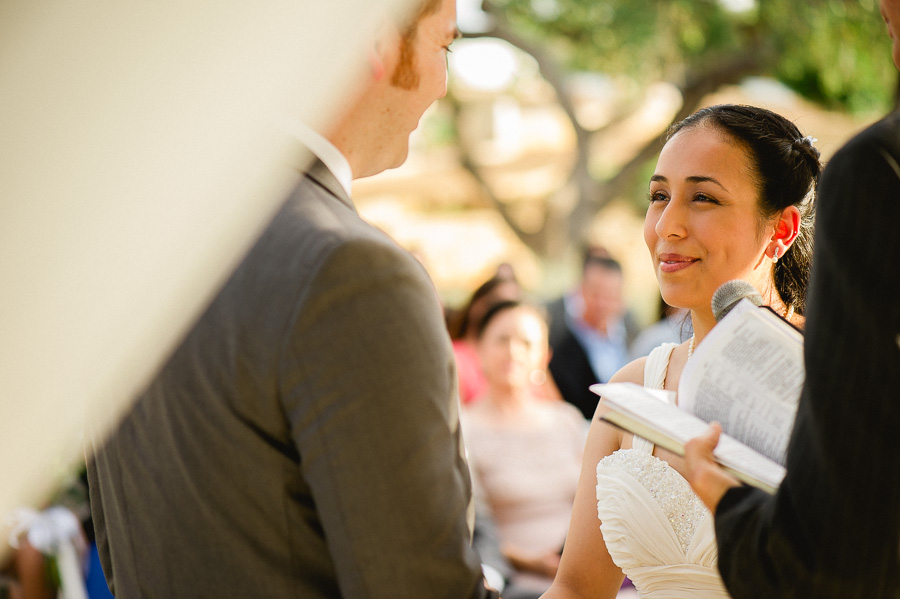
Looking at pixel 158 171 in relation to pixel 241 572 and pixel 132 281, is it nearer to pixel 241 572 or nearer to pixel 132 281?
pixel 132 281

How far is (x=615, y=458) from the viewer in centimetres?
212

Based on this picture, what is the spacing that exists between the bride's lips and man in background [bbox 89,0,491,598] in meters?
1.03

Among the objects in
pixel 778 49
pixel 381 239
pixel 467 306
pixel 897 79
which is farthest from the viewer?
pixel 778 49

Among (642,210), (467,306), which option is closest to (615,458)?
(467,306)

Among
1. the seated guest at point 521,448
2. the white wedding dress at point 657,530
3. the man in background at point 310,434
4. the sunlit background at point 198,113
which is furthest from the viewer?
the seated guest at point 521,448

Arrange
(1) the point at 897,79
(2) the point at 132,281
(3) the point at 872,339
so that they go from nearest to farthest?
(3) the point at 872,339 → (2) the point at 132,281 → (1) the point at 897,79

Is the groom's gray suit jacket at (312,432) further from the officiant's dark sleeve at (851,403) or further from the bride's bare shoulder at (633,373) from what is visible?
the bride's bare shoulder at (633,373)

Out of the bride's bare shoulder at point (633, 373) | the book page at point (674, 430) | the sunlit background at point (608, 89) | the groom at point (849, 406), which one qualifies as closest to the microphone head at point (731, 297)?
the book page at point (674, 430)

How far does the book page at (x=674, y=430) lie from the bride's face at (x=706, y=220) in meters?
0.80

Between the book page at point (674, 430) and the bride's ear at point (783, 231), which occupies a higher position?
the bride's ear at point (783, 231)

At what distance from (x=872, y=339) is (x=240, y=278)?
0.91m

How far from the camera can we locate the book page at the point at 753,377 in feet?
4.14

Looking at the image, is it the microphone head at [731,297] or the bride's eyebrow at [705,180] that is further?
the bride's eyebrow at [705,180]

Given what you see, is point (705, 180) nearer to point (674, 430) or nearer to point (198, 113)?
point (674, 430)
